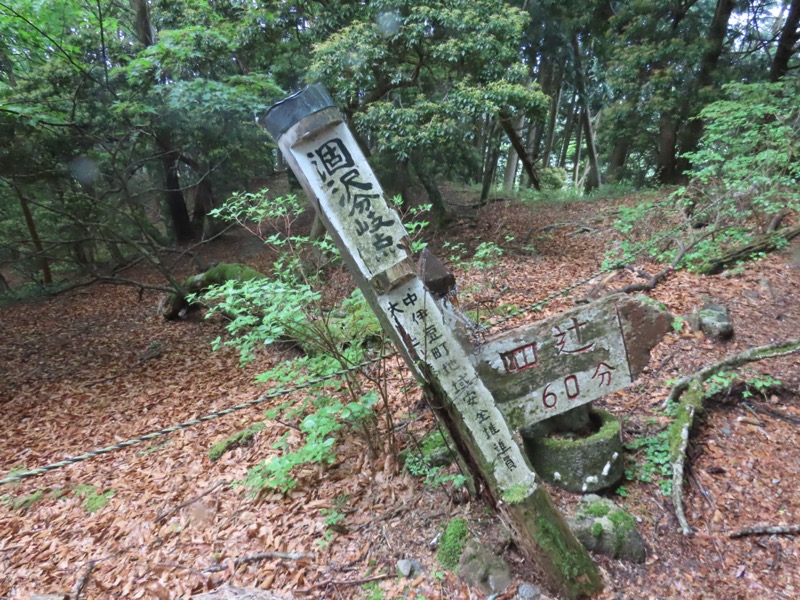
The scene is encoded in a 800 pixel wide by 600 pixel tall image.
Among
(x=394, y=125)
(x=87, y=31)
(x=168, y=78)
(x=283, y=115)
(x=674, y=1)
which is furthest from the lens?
(x=674, y=1)

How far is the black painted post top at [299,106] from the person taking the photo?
204 cm

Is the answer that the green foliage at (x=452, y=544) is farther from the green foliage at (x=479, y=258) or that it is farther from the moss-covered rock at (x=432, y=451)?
the green foliage at (x=479, y=258)

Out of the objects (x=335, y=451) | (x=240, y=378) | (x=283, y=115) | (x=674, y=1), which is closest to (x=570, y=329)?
(x=283, y=115)

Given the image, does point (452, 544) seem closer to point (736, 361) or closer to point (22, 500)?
point (736, 361)

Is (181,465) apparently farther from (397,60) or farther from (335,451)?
(397,60)

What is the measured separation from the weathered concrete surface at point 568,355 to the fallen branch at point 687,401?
106 cm

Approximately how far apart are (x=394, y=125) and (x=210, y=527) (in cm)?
718

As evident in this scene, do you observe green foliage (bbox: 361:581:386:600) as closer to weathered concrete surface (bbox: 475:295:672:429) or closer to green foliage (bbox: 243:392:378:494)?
green foliage (bbox: 243:392:378:494)

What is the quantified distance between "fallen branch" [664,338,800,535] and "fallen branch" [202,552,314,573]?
8.48 feet

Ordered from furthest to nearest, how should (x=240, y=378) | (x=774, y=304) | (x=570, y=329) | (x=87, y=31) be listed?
(x=87, y=31), (x=240, y=378), (x=774, y=304), (x=570, y=329)

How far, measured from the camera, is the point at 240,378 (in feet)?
22.7

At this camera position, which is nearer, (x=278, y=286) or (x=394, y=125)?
(x=278, y=286)

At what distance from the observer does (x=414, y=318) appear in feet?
7.42

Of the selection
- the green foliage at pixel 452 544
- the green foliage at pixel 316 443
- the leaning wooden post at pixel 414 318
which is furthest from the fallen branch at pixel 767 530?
the green foliage at pixel 316 443
